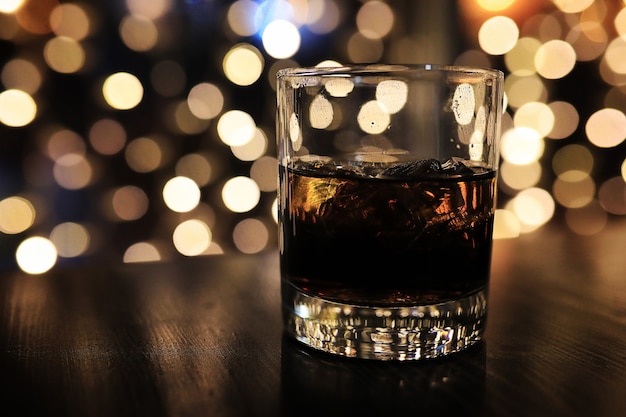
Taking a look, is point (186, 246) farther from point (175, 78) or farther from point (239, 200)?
point (175, 78)

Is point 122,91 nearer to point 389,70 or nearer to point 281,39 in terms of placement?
point 281,39

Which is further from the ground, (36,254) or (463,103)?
(463,103)

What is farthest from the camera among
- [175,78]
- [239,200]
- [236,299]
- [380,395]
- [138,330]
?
[239,200]

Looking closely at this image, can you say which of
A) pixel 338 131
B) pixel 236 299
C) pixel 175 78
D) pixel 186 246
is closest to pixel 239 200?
pixel 186 246

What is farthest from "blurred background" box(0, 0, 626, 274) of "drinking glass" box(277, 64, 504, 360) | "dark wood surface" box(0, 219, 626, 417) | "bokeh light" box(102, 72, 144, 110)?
"drinking glass" box(277, 64, 504, 360)

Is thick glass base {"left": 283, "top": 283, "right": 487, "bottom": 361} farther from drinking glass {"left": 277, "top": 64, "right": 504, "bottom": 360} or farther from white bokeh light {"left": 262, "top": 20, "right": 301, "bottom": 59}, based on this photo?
white bokeh light {"left": 262, "top": 20, "right": 301, "bottom": 59}

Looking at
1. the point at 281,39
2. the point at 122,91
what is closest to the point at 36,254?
the point at 122,91

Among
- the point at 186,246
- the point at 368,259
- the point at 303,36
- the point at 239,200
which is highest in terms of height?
the point at 303,36
